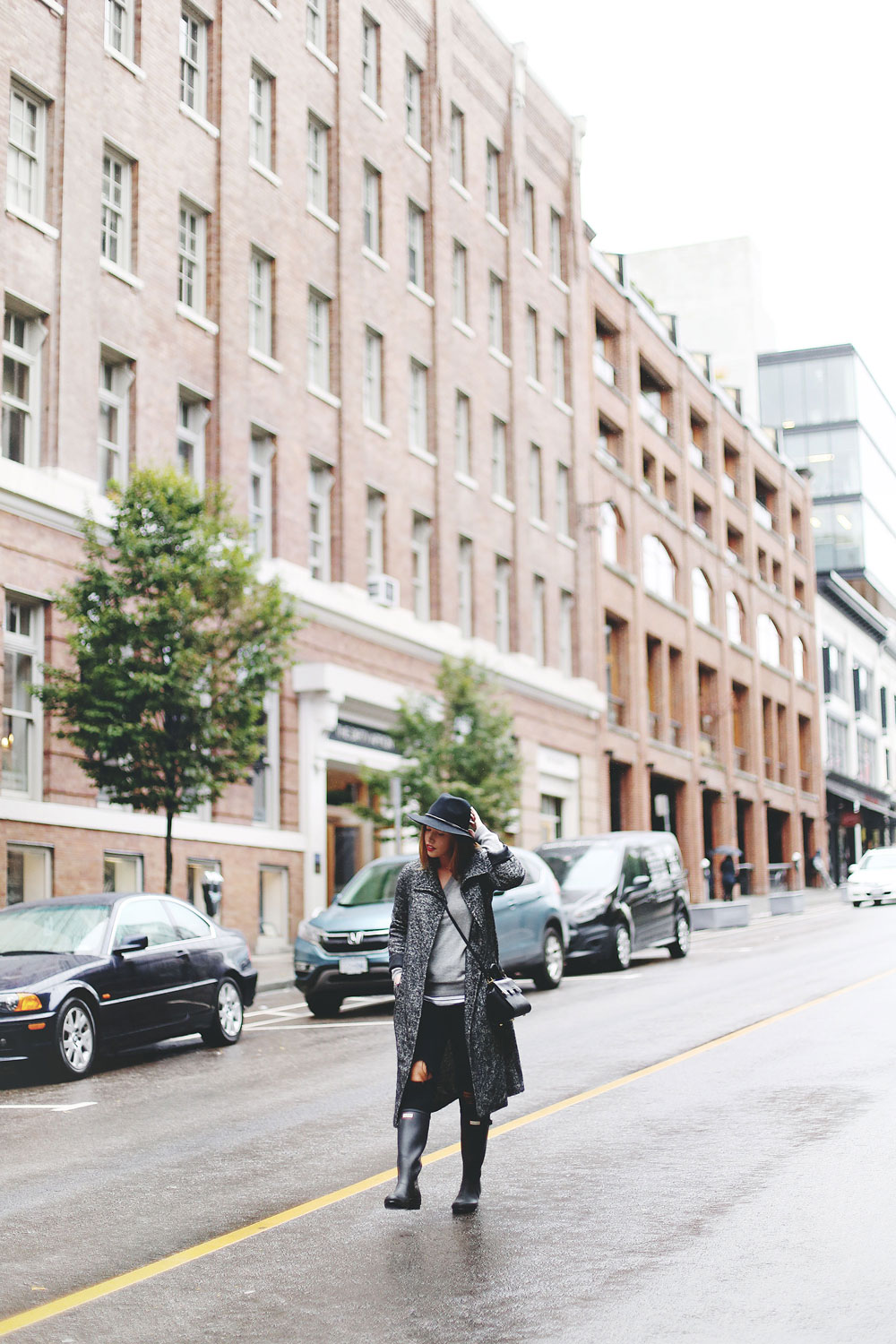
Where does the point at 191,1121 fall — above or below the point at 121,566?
below

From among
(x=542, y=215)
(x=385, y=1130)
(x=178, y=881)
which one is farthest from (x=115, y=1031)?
(x=542, y=215)

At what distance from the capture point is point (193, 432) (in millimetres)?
27422

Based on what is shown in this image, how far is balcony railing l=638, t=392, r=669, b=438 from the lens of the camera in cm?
4984

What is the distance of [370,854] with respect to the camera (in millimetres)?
32969

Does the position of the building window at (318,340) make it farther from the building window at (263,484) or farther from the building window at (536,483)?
the building window at (536,483)

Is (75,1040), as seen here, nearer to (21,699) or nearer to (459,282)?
(21,699)

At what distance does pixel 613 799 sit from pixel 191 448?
21963 mm

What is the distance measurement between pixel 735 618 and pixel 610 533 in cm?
1455

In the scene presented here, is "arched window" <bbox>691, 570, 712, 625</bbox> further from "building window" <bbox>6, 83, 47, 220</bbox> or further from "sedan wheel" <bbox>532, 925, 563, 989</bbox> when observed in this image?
"sedan wheel" <bbox>532, 925, 563, 989</bbox>

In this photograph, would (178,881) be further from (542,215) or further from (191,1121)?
(542,215)

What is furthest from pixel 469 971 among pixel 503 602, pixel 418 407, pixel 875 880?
pixel 875 880

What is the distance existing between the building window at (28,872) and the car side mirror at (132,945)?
8.11 m

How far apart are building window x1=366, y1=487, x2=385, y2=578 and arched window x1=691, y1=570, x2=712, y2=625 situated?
21.9 m

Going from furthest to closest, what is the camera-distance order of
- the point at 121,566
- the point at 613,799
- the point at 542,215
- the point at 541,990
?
the point at 613,799 → the point at 542,215 → the point at 121,566 → the point at 541,990
